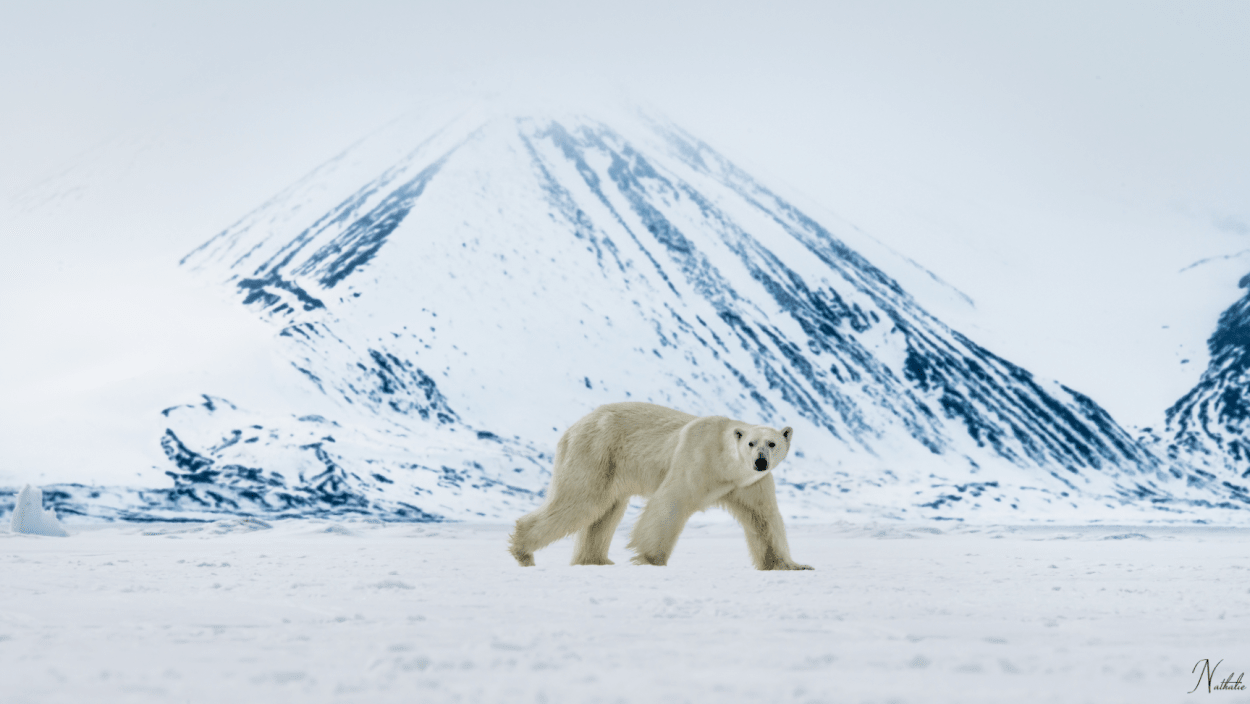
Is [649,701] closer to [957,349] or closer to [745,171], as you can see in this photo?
[957,349]

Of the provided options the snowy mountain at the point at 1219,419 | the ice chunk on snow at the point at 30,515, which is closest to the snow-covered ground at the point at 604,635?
the ice chunk on snow at the point at 30,515

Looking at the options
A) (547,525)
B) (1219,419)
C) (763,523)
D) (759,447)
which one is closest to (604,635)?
(759,447)

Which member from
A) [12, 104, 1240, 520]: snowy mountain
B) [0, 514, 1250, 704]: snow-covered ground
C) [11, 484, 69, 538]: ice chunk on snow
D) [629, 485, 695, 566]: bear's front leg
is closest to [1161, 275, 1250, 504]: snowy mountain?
[12, 104, 1240, 520]: snowy mountain

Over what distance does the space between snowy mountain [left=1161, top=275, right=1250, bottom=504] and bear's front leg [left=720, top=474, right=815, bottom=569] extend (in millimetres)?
53345

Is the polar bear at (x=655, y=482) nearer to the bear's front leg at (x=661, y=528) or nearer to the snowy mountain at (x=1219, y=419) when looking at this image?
the bear's front leg at (x=661, y=528)

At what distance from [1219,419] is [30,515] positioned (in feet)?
195

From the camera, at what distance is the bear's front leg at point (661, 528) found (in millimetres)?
8023

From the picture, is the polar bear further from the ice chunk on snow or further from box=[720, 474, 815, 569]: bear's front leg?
the ice chunk on snow

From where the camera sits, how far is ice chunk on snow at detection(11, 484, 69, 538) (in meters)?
13.7

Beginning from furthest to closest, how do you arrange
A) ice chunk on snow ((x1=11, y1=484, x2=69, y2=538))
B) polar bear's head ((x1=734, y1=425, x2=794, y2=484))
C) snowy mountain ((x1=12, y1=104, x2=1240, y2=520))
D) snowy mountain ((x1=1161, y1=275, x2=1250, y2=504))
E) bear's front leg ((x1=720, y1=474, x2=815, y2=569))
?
1. snowy mountain ((x1=1161, y1=275, x2=1250, y2=504))
2. snowy mountain ((x1=12, y1=104, x2=1240, y2=520))
3. ice chunk on snow ((x1=11, y1=484, x2=69, y2=538))
4. bear's front leg ((x1=720, y1=474, x2=815, y2=569))
5. polar bear's head ((x1=734, y1=425, x2=794, y2=484))

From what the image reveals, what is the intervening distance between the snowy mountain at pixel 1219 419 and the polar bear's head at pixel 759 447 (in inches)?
2117

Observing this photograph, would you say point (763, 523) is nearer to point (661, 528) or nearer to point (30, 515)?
point (661, 528)

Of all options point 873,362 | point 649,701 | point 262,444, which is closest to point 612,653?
point 649,701

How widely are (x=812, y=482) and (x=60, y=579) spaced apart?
37.3m
